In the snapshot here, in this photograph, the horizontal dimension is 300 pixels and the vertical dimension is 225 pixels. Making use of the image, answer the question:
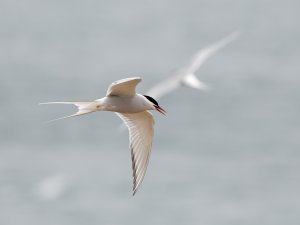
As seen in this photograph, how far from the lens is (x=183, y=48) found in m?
42.1

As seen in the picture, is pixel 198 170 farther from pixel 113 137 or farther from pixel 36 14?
pixel 36 14

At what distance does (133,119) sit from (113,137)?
83.2 ft

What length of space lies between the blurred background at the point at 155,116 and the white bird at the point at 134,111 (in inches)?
706

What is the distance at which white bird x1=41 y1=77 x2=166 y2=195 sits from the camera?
10.4 m

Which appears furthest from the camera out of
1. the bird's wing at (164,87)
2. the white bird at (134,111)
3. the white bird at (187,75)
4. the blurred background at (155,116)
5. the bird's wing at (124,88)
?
the blurred background at (155,116)

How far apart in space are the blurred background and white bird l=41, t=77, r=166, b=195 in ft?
58.9

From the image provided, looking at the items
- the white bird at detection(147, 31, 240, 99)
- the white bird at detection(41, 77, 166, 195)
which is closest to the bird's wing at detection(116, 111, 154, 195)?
the white bird at detection(41, 77, 166, 195)

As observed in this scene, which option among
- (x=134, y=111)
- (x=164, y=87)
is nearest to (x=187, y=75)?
(x=164, y=87)

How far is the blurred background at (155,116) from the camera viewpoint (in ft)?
107

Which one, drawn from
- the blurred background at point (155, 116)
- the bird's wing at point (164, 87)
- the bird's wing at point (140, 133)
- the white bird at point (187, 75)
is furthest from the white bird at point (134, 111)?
the blurred background at point (155, 116)

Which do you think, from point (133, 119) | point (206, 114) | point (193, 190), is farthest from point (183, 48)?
point (133, 119)

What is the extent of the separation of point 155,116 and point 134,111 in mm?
22400

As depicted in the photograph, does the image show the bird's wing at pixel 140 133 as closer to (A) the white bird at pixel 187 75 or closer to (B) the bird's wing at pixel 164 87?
(B) the bird's wing at pixel 164 87

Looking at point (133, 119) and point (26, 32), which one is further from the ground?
point (133, 119)
